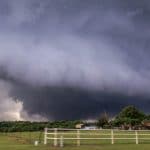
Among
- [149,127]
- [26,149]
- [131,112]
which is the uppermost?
[131,112]

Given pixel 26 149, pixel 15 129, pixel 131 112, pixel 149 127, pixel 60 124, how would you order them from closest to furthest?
pixel 26 149
pixel 149 127
pixel 15 129
pixel 60 124
pixel 131 112

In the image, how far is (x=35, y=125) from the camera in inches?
5261

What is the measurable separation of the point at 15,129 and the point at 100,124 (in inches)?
1292

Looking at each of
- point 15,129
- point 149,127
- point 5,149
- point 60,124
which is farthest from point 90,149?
point 60,124

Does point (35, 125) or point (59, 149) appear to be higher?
point (35, 125)

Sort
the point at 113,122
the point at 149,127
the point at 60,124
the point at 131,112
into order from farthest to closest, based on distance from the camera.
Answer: the point at 131,112 < the point at 113,122 < the point at 60,124 < the point at 149,127

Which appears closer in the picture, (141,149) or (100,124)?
(141,149)

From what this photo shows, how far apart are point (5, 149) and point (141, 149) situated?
9747 mm

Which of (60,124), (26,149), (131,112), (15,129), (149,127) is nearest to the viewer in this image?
(26,149)

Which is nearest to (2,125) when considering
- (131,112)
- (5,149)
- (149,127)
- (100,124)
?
(100,124)

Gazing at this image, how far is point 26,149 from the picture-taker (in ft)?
96.4

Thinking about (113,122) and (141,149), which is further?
(113,122)

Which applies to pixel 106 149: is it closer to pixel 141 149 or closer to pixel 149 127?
pixel 141 149

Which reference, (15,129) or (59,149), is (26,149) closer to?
(59,149)
